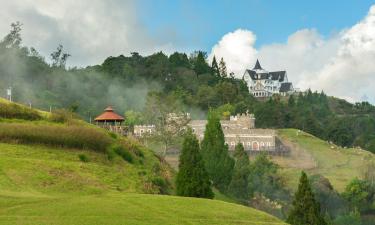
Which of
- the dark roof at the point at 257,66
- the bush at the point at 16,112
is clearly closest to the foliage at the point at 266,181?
the bush at the point at 16,112

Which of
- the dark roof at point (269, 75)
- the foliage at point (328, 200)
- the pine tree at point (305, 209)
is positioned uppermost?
the dark roof at point (269, 75)

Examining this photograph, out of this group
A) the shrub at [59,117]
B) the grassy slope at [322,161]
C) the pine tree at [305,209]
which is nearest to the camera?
the pine tree at [305,209]

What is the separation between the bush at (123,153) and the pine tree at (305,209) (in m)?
8.34

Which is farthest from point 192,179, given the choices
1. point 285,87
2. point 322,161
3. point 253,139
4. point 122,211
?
point 285,87

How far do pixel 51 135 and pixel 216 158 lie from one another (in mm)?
22671

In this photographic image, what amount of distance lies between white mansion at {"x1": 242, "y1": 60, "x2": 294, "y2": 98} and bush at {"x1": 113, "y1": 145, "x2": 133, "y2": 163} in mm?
121420

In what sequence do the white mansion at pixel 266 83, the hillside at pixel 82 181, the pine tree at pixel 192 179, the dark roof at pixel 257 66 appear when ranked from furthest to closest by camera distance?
the dark roof at pixel 257 66, the white mansion at pixel 266 83, the pine tree at pixel 192 179, the hillside at pixel 82 181

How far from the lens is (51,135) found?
83.5 ft

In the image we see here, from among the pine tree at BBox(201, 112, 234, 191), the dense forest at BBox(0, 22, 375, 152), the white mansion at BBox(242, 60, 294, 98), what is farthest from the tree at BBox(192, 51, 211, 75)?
the pine tree at BBox(201, 112, 234, 191)

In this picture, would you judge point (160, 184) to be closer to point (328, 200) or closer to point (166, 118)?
point (328, 200)

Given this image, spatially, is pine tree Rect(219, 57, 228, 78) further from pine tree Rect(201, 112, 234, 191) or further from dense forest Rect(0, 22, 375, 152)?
pine tree Rect(201, 112, 234, 191)

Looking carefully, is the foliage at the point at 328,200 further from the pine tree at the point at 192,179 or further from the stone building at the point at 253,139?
the pine tree at the point at 192,179

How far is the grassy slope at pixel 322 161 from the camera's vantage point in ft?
232

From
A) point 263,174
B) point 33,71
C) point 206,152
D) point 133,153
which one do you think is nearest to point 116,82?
A: point 33,71
